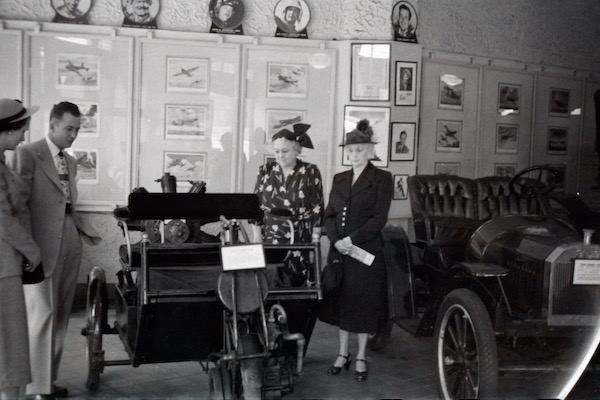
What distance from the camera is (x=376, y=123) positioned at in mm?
6637

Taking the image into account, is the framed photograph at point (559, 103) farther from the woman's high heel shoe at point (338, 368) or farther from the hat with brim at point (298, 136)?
the woman's high heel shoe at point (338, 368)

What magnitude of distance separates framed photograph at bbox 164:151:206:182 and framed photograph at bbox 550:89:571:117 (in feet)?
10.9

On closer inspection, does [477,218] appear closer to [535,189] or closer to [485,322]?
[535,189]

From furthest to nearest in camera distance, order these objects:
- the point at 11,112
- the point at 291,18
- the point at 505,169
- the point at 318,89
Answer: the point at 505,169, the point at 318,89, the point at 291,18, the point at 11,112

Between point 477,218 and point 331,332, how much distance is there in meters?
1.50

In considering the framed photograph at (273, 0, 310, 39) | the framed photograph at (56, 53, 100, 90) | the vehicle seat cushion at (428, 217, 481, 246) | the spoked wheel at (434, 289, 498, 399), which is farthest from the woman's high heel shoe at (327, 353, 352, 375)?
the framed photograph at (56, 53, 100, 90)

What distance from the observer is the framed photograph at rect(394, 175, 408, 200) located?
22.4ft

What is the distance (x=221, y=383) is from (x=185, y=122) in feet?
9.94

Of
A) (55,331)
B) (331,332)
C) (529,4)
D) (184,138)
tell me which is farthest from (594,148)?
(55,331)

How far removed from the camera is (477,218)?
5.80 meters

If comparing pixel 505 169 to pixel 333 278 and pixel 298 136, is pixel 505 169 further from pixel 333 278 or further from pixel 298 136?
pixel 333 278

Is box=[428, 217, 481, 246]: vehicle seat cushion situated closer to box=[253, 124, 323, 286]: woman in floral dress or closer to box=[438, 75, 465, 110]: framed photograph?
box=[253, 124, 323, 286]: woman in floral dress

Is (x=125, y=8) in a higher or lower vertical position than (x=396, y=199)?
higher

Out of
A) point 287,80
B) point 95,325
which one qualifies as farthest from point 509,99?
point 95,325
